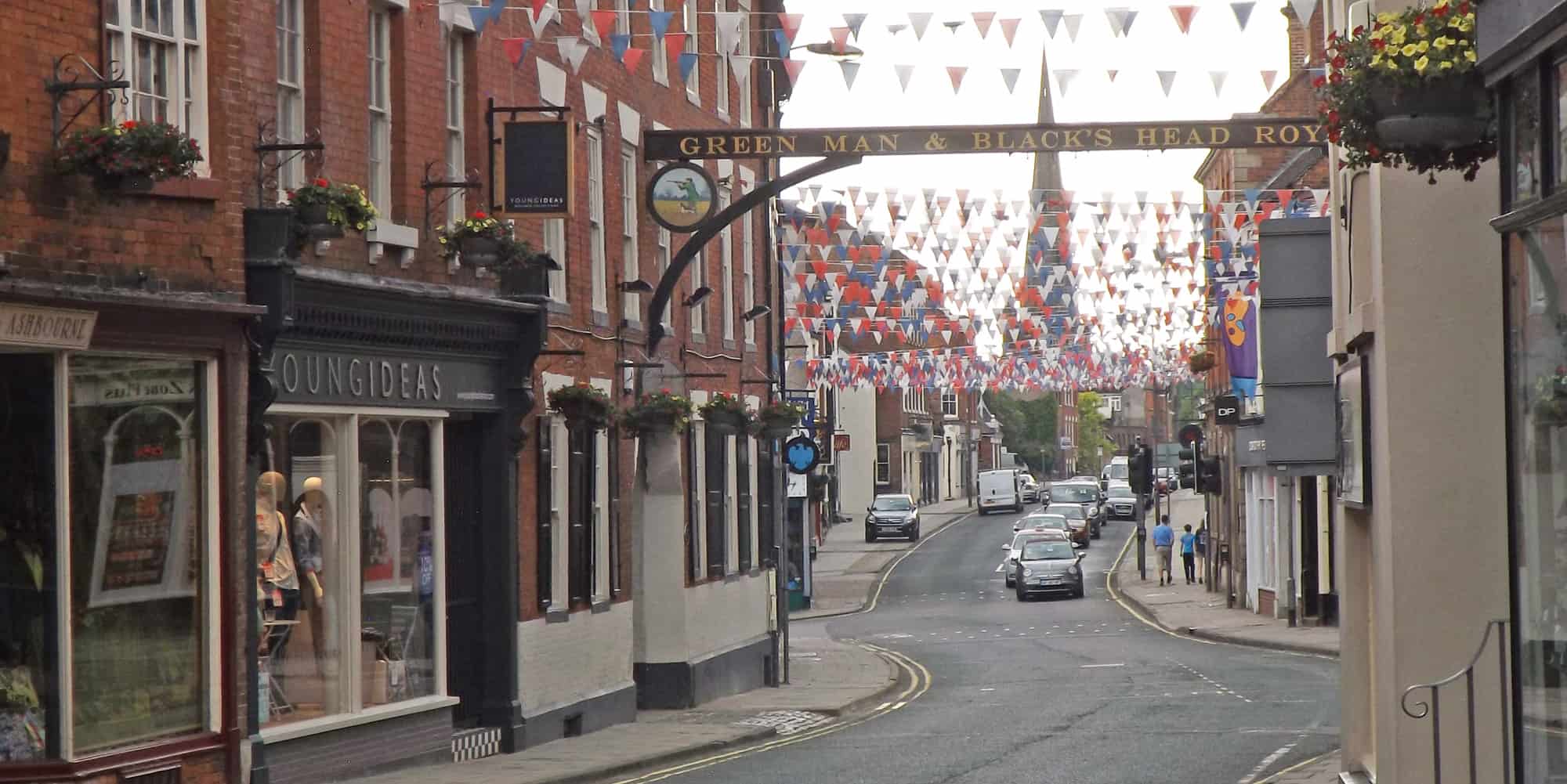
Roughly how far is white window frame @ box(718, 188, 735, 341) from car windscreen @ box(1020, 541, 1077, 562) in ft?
82.3

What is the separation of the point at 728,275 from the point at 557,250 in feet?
27.4

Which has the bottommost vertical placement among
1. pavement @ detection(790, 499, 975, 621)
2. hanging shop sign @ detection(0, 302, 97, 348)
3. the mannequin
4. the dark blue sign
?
pavement @ detection(790, 499, 975, 621)

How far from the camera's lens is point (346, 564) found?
55.0ft

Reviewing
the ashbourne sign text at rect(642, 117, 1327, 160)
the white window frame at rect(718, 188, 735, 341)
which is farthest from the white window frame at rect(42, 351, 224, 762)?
the white window frame at rect(718, 188, 735, 341)

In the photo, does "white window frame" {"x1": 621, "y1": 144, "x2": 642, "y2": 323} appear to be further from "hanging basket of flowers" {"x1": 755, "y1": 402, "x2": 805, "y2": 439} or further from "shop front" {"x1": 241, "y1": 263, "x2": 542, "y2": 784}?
"shop front" {"x1": 241, "y1": 263, "x2": 542, "y2": 784}

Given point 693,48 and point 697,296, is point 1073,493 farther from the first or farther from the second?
point 697,296

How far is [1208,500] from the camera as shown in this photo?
57.1 meters

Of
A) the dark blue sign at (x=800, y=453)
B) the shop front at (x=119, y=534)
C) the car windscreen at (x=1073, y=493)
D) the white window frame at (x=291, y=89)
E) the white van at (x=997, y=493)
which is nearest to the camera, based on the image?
the shop front at (x=119, y=534)

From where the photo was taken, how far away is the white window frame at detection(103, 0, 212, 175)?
13.3 metres

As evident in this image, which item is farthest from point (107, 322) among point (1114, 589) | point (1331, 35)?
point (1114, 589)

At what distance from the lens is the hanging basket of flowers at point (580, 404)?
68.9ft

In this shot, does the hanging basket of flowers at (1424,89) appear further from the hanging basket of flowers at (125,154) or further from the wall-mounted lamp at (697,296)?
the wall-mounted lamp at (697,296)

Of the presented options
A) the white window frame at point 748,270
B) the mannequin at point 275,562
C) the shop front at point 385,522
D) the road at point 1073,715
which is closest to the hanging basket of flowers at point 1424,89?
the road at point 1073,715

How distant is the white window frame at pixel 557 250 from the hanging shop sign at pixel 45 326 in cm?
862
